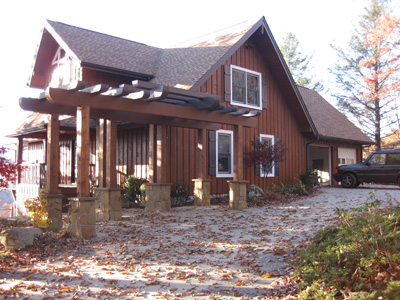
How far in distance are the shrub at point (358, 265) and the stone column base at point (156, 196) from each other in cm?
621

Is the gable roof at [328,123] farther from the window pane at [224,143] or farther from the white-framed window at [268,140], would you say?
the window pane at [224,143]

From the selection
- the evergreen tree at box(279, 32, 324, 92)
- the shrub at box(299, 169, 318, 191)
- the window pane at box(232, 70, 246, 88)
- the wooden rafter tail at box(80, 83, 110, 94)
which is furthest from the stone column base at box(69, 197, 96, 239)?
the evergreen tree at box(279, 32, 324, 92)

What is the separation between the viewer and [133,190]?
12555mm

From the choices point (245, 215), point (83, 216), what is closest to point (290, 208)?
point (245, 215)

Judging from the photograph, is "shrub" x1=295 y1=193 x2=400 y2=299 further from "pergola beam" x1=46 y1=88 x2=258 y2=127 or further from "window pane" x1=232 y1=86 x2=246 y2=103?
"window pane" x1=232 y1=86 x2=246 y2=103

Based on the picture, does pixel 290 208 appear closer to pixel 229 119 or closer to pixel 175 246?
pixel 229 119

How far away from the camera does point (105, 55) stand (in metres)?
13.5

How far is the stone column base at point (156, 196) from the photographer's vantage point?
1095 cm

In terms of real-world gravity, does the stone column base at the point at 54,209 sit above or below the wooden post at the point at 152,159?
below

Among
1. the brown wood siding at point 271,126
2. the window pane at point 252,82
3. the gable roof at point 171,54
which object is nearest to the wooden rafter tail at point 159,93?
the gable roof at point 171,54

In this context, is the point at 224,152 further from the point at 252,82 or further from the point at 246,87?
the point at 252,82

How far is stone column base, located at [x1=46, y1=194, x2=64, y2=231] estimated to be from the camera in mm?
8331

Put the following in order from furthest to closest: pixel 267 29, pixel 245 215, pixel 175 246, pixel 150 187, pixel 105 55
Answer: pixel 267 29
pixel 105 55
pixel 150 187
pixel 245 215
pixel 175 246

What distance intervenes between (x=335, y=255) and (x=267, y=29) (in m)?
12.1
